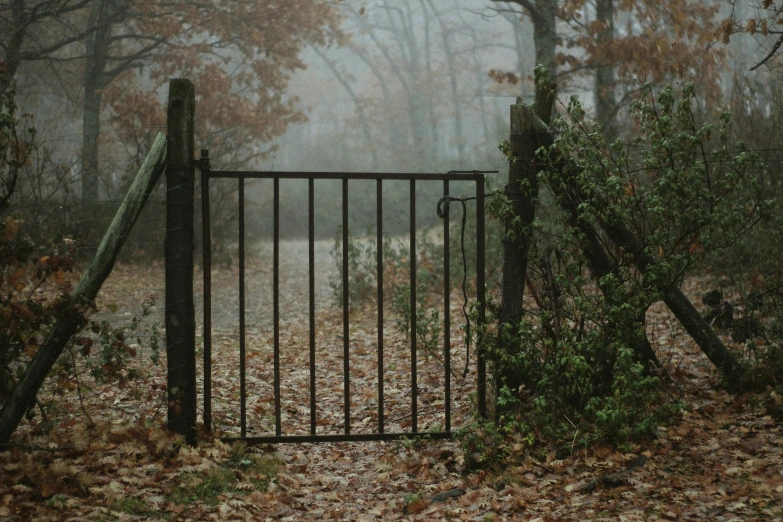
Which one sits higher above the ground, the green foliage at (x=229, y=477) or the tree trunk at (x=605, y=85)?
the tree trunk at (x=605, y=85)

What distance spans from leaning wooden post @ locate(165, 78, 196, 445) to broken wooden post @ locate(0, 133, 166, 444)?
23 cm

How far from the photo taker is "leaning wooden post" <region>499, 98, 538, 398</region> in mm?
5137

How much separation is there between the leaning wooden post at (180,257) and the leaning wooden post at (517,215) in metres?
2.27

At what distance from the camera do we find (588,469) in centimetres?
458

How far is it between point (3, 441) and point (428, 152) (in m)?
33.1

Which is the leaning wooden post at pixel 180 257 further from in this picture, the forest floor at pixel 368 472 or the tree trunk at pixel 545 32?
the tree trunk at pixel 545 32

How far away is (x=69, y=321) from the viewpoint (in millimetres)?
4422

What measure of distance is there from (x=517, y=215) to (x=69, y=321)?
10.4 feet

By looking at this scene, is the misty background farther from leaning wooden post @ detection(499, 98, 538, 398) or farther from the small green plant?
leaning wooden post @ detection(499, 98, 538, 398)

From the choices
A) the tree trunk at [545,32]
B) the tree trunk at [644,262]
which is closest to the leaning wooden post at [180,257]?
the tree trunk at [644,262]

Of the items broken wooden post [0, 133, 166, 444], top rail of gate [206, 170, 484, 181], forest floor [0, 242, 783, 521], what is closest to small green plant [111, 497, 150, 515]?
forest floor [0, 242, 783, 521]

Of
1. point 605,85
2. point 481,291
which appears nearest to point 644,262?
point 481,291

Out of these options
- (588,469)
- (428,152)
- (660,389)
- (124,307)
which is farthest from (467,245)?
(428,152)

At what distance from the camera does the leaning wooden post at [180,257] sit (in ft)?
15.7
